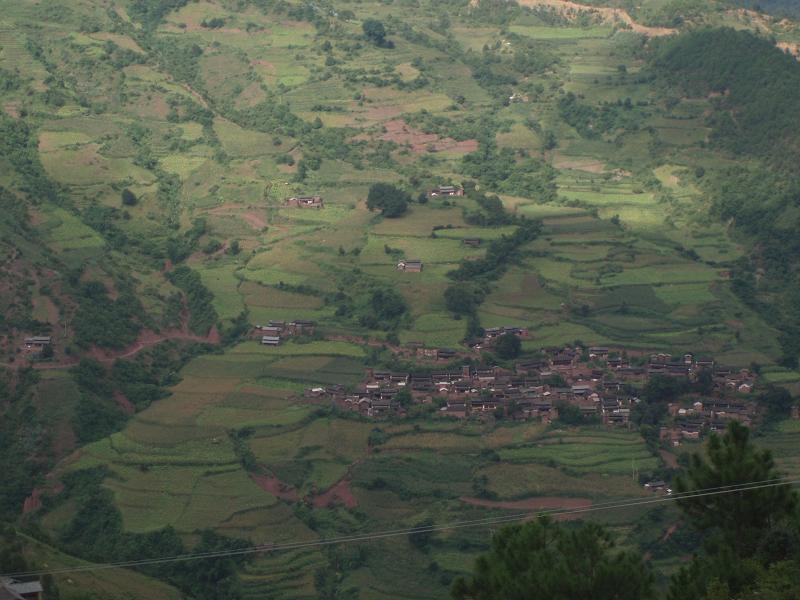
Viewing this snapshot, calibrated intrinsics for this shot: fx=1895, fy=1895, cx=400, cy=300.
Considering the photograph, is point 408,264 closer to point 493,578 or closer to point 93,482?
point 93,482

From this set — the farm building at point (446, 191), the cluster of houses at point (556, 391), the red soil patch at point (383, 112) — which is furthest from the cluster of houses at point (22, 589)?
the red soil patch at point (383, 112)

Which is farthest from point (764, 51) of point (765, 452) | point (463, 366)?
point (765, 452)

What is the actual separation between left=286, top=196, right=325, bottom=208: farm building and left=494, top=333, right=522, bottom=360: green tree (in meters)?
10.5

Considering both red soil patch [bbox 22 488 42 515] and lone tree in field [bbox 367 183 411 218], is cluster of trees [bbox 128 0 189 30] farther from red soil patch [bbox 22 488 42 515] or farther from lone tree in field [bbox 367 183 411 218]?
red soil patch [bbox 22 488 42 515]

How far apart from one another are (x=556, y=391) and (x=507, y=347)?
2803 millimetres

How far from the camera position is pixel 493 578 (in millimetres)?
24594

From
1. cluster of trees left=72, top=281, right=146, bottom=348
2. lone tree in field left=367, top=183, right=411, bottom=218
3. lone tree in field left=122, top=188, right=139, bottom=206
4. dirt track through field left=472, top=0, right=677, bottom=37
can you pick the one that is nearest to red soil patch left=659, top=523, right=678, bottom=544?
cluster of trees left=72, top=281, right=146, bottom=348

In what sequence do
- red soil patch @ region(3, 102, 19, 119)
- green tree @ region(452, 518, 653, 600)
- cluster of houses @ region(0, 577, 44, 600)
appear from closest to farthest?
green tree @ region(452, 518, 653, 600) < cluster of houses @ region(0, 577, 44, 600) < red soil patch @ region(3, 102, 19, 119)

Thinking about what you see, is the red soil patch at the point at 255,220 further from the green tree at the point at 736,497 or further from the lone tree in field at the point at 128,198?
the green tree at the point at 736,497

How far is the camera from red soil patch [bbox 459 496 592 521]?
3819 centimetres

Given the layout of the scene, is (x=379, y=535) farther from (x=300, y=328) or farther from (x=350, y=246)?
(x=350, y=246)

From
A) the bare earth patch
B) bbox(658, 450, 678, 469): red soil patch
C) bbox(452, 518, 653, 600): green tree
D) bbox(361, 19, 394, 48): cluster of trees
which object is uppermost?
bbox(452, 518, 653, 600): green tree

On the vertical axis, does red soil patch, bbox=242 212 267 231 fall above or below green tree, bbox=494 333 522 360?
below

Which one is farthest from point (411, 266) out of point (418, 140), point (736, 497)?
point (736, 497)
